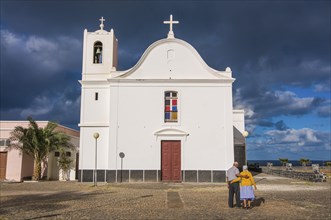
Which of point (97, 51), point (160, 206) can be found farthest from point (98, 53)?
point (160, 206)

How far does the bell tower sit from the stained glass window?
4.08 m

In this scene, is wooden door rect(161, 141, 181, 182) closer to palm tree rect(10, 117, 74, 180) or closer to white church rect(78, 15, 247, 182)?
white church rect(78, 15, 247, 182)

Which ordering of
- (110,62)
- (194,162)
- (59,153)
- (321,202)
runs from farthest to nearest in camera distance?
(59,153), (110,62), (194,162), (321,202)

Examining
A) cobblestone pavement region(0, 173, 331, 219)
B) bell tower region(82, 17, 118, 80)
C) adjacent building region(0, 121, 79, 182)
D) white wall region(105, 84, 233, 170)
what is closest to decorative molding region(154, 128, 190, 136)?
white wall region(105, 84, 233, 170)

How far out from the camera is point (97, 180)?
20656mm

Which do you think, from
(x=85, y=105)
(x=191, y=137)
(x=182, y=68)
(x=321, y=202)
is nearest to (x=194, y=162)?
(x=191, y=137)

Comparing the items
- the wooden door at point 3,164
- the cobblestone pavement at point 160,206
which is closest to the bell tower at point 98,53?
the wooden door at point 3,164

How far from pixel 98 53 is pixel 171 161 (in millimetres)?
8472

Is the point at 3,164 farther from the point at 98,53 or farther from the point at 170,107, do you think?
the point at 170,107

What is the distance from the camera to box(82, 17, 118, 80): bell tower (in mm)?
22141

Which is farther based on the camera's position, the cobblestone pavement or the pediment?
the pediment

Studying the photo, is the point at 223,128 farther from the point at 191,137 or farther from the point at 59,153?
the point at 59,153

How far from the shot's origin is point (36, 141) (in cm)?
2191

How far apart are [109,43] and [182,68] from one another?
5021 mm
